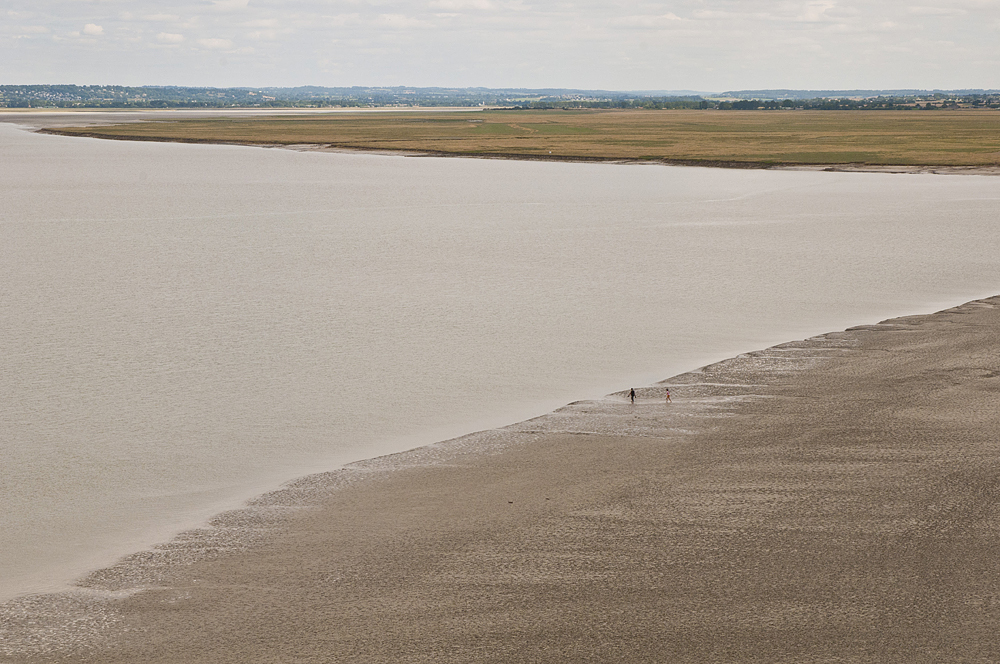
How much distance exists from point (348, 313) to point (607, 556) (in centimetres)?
1804

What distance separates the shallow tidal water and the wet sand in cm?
162

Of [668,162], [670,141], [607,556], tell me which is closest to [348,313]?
[607,556]

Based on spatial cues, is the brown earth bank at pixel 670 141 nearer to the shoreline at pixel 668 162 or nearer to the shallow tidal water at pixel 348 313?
the shoreline at pixel 668 162

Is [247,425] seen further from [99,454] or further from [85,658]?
[85,658]

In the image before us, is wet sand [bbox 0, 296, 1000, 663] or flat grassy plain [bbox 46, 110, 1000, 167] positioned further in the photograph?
flat grassy plain [bbox 46, 110, 1000, 167]

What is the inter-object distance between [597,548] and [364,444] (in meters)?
6.20

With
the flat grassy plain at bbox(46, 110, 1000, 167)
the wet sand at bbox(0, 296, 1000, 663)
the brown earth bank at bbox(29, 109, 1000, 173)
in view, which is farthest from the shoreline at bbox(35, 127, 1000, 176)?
the wet sand at bbox(0, 296, 1000, 663)

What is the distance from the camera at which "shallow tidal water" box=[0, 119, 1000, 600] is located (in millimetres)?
17375

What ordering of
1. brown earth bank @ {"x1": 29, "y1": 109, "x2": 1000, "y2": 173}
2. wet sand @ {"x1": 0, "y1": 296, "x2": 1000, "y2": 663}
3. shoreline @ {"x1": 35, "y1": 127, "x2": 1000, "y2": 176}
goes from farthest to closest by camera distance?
brown earth bank @ {"x1": 29, "y1": 109, "x2": 1000, "y2": 173} → shoreline @ {"x1": 35, "y1": 127, "x2": 1000, "y2": 176} → wet sand @ {"x1": 0, "y1": 296, "x2": 1000, "y2": 663}

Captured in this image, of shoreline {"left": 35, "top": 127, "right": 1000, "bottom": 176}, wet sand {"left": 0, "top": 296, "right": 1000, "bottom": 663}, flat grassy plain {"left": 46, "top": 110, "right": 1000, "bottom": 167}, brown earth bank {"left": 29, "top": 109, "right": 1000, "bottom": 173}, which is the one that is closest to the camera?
wet sand {"left": 0, "top": 296, "right": 1000, "bottom": 663}

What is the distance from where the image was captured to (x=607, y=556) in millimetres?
13195

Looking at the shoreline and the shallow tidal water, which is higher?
the shoreline

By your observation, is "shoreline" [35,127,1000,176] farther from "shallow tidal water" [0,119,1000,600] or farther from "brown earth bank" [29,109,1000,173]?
"shallow tidal water" [0,119,1000,600]

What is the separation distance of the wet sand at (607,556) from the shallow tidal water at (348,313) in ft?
5.30
